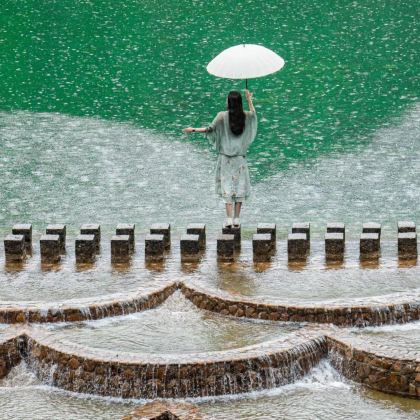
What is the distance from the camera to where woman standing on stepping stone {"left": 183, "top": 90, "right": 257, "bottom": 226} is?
12.7 metres

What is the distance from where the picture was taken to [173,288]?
11.8 metres

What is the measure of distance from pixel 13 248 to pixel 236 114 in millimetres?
2603

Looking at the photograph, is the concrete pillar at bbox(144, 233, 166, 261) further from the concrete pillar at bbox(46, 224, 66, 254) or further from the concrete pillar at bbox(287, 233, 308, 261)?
the concrete pillar at bbox(287, 233, 308, 261)

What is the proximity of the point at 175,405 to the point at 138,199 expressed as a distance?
771 cm

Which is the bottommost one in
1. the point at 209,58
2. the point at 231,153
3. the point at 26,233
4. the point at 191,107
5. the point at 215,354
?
the point at 215,354

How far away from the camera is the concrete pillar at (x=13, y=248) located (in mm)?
12648

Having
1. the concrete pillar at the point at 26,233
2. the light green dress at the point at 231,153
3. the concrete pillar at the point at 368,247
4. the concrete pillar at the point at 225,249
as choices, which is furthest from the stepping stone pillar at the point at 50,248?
the concrete pillar at the point at 368,247

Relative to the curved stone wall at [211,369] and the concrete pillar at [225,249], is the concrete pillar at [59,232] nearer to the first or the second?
the concrete pillar at [225,249]

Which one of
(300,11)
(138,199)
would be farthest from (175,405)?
(300,11)

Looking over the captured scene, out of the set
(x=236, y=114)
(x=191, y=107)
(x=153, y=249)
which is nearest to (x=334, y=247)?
(x=236, y=114)

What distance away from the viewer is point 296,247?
12.5m

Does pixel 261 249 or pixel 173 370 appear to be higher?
pixel 261 249

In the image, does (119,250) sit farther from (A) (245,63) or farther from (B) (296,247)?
(A) (245,63)

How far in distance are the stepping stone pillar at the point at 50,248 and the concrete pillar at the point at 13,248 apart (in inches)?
8.7
